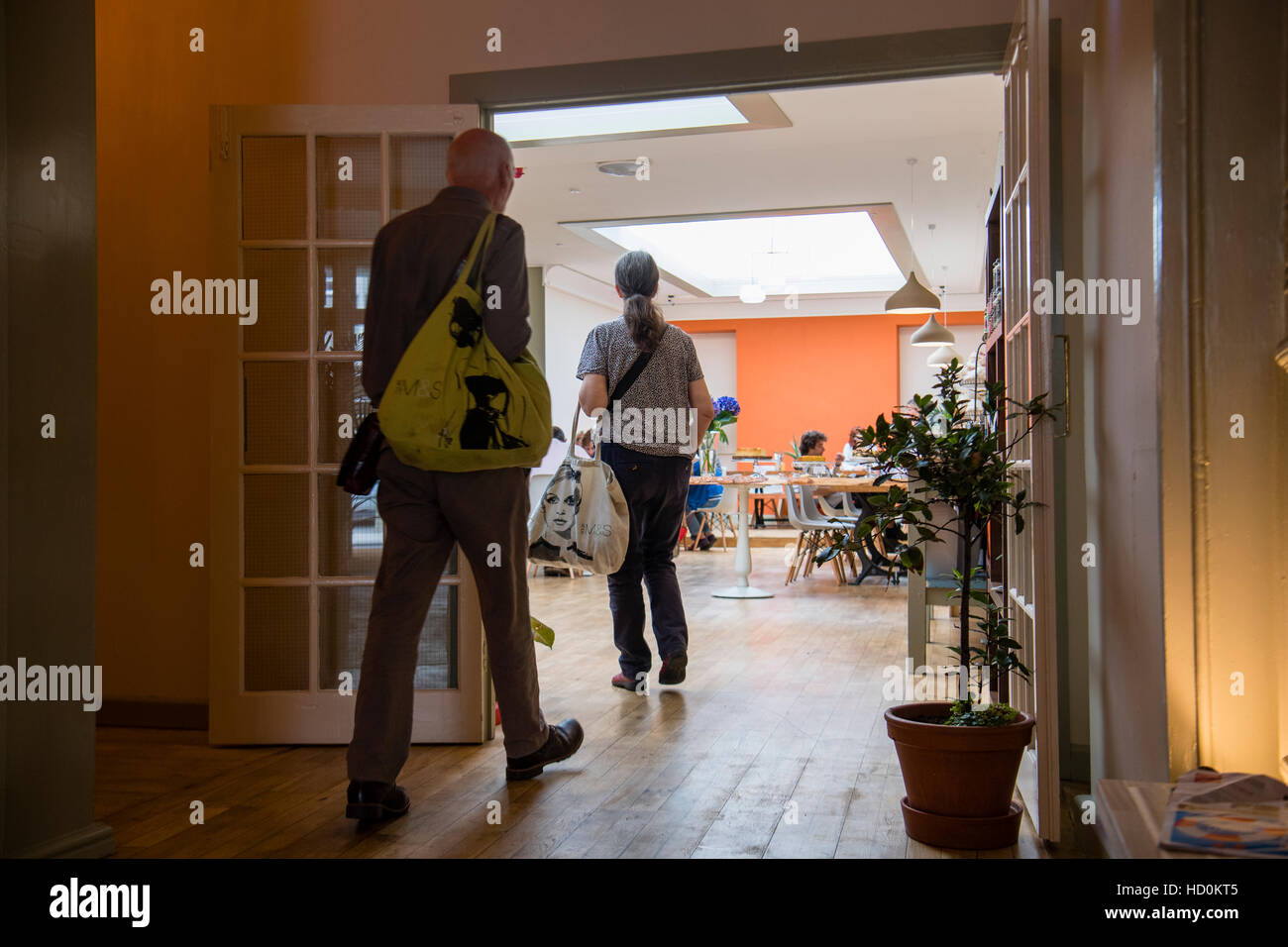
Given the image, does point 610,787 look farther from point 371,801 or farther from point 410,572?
point 410,572

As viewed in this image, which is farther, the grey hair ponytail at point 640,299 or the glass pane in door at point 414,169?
the grey hair ponytail at point 640,299

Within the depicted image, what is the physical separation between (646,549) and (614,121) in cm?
334

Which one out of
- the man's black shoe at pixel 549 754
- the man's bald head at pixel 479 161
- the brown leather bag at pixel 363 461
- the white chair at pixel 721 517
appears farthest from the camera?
the white chair at pixel 721 517

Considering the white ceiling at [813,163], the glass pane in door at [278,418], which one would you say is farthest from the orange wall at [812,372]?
the glass pane in door at [278,418]

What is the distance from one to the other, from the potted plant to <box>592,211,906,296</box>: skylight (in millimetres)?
7394

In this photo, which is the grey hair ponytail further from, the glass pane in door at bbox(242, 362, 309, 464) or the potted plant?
the potted plant

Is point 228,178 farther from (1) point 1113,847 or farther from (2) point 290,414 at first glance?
(1) point 1113,847

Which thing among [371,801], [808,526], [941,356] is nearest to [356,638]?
[371,801]

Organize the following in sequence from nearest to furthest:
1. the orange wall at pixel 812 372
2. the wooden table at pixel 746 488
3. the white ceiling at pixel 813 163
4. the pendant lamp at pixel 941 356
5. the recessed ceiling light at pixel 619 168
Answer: the white ceiling at pixel 813 163 → the wooden table at pixel 746 488 → the recessed ceiling light at pixel 619 168 → the pendant lamp at pixel 941 356 → the orange wall at pixel 812 372

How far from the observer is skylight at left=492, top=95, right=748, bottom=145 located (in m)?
6.42

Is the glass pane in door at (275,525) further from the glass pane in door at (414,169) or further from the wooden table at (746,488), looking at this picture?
the wooden table at (746,488)

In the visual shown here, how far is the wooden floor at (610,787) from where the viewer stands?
8.01 ft

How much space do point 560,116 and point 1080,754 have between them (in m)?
4.74

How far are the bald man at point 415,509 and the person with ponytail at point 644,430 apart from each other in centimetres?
137
